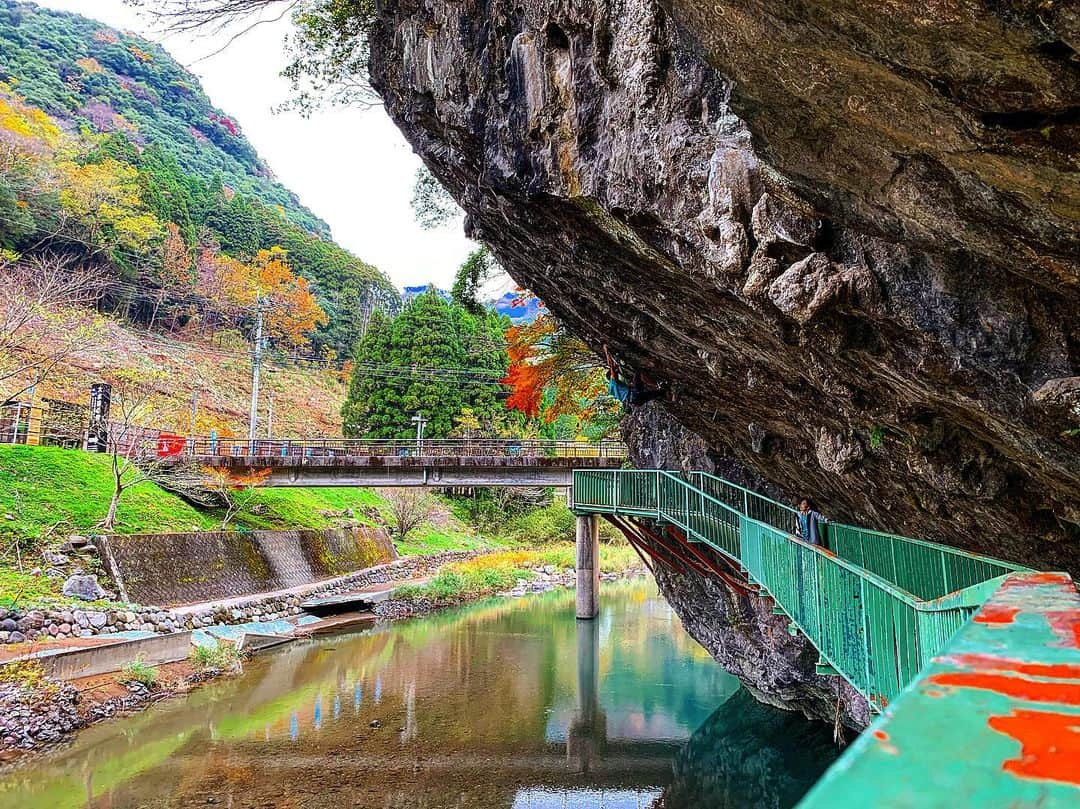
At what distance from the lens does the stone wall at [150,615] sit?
14305 millimetres

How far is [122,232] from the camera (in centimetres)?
4538

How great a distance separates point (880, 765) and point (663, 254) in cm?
713

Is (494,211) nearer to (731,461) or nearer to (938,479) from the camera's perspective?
(938,479)

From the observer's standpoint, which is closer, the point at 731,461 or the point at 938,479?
the point at 938,479

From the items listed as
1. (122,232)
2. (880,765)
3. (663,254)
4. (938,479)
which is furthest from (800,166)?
(122,232)

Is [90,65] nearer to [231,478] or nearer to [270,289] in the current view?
[270,289]


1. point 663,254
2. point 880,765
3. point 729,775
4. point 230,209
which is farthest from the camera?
point 230,209

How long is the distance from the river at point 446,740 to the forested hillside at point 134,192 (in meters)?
30.2

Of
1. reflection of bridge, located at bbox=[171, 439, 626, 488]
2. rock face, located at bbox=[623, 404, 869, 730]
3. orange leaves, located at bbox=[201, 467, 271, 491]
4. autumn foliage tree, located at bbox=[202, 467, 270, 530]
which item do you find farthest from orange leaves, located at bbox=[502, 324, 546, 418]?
autumn foliage tree, located at bbox=[202, 467, 270, 530]

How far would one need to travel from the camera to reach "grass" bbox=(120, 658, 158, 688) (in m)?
14.2

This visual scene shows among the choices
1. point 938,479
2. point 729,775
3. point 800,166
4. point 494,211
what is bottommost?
point 729,775

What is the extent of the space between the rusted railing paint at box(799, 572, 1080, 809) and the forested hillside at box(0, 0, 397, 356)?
42052 millimetres

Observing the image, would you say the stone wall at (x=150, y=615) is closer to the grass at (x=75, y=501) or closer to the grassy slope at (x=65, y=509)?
the grassy slope at (x=65, y=509)

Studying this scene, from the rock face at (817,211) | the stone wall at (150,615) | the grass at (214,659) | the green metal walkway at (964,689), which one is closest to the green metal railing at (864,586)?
the green metal walkway at (964,689)
